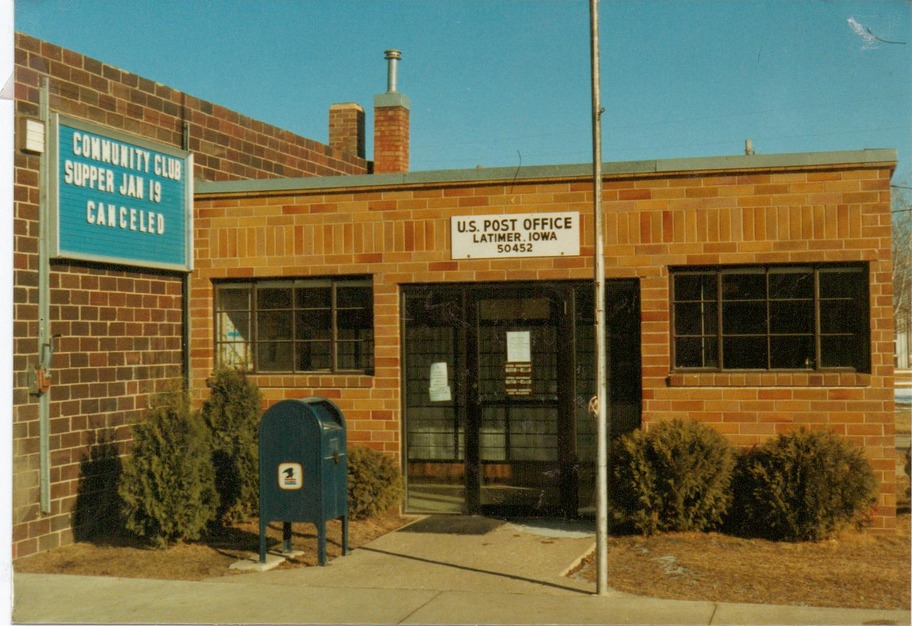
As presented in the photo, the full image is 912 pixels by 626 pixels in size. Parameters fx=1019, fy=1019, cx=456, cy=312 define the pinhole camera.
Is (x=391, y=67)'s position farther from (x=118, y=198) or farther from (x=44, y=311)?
(x=44, y=311)

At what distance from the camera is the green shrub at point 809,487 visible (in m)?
9.30

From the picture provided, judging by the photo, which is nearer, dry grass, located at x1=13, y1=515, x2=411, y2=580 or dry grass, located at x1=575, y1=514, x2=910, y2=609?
dry grass, located at x1=575, y1=514, x2=910, y2=609

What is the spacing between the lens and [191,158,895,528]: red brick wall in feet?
32.6

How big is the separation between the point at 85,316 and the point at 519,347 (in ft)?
14.3

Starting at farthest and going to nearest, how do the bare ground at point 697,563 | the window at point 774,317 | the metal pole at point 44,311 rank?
the window at point 774,317 < the metal pole at point 44,311 < the bare ground at point 697,563

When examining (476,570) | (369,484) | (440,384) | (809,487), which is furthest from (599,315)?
(369,484)

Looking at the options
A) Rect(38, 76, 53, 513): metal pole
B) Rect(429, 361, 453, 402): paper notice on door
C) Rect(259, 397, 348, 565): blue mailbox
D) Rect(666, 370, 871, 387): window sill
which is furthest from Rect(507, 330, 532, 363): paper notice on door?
Rect(38, 76, 53, 513): metal pole

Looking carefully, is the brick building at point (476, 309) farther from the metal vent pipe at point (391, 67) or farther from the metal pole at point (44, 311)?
the metal vent pipe at point (391, 67)

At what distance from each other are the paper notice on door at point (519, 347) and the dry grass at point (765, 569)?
218 cm

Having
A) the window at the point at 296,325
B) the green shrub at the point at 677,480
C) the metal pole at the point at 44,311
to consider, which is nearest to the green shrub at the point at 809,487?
the green shrub at the point at 677,480

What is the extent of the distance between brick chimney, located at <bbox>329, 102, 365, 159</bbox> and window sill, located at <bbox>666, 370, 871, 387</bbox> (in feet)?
28.1

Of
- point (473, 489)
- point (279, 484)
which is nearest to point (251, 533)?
point (279, 484)

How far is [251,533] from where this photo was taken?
1010cm

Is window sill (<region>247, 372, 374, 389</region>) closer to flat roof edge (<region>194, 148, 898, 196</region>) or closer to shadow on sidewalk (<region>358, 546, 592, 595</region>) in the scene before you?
flat roof edge (<region>194, 148, 898, 196</region>)
